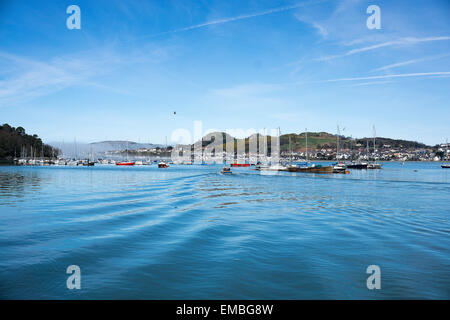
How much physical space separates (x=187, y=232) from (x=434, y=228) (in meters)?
12.0

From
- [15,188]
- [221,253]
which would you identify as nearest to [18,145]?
[15,188]

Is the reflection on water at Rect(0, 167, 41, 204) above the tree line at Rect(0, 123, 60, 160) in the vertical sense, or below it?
below

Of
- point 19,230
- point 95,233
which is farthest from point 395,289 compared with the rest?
point 19,230

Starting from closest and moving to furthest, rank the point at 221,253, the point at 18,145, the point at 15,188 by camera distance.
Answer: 1. the point at 221,253
2. the point at 15,188
3. the point at 18,145

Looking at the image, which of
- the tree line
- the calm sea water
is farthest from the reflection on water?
the tree line

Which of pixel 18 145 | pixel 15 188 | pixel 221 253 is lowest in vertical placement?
pixel 221 253

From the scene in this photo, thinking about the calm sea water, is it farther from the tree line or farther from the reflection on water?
the tree line

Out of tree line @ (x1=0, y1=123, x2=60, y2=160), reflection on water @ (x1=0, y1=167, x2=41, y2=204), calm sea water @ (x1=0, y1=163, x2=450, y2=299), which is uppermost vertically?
tree line @ (x1=0, y1=123, x2=60, y2=160)

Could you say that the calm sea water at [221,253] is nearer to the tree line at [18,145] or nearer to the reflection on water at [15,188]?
the reflection on water at [15,188]

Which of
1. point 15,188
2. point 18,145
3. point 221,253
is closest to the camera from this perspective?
point 221,253

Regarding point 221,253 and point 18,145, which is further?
point 18,145

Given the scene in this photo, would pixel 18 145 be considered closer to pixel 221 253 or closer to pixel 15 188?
pixel 15 188
